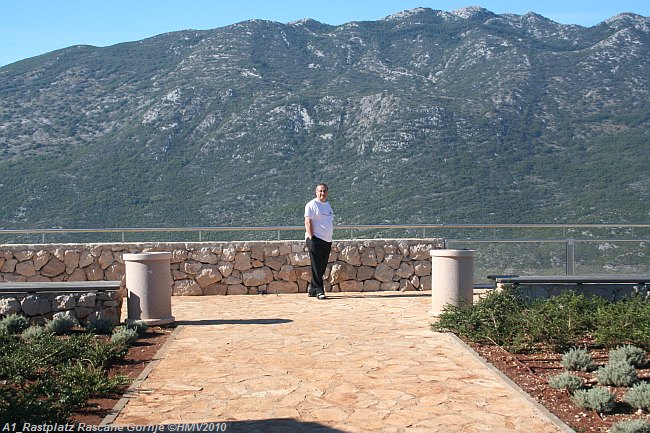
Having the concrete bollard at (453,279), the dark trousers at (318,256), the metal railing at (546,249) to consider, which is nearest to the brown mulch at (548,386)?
the concrete bollard at (453,279)

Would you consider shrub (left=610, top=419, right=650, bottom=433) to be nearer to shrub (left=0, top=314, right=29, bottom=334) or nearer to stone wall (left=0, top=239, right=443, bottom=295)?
shrub (left=0, top=314, right=29, bottom=334)

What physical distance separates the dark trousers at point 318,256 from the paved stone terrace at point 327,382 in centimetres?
247

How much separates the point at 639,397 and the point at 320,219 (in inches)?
311

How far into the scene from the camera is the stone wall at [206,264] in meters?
15.2

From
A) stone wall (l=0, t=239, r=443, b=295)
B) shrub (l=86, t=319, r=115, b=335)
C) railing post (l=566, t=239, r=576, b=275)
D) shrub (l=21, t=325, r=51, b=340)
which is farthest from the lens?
railing post (l=566, t=239, r=576, b=275)

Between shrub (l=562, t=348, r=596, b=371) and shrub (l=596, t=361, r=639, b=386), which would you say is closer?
shrub (l=596, t=361, r=639, b=386)

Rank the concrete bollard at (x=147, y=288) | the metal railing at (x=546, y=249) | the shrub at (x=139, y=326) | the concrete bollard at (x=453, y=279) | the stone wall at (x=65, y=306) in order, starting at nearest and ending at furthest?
the shrub at (x=139, y=326) < the stone wall at (x=65, y=306) < the concrete bollard at (x=147, y=288) < the concrete bollard at (x=453, y=279) < the metal railing at (x=546, y=249)

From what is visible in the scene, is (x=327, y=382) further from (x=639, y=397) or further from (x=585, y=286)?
(x=585, y=286)

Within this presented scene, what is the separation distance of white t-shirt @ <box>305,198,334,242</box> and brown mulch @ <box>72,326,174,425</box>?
3849 mm

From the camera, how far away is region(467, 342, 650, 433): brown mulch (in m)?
6.48

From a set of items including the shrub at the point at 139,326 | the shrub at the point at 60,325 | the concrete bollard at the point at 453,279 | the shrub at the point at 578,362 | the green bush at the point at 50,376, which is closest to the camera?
the green bush at the point at 50,376

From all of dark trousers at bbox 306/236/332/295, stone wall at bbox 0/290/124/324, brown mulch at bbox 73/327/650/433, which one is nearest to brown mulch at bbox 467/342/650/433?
brown mulch at bbox 73/327/650/433

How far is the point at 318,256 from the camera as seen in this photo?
46.5ft

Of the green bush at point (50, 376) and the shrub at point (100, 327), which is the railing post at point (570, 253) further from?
the green bush at point (50, 376)
